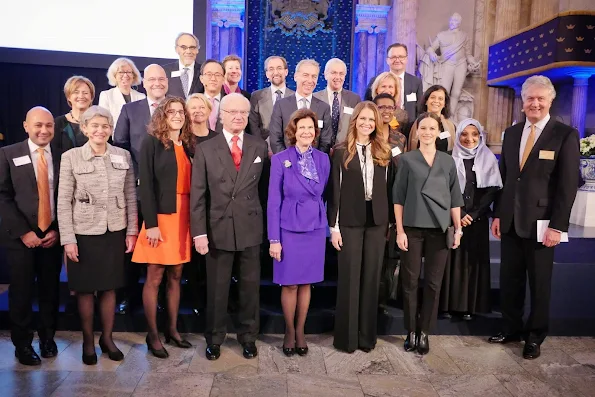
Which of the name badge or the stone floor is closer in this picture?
the stone floor

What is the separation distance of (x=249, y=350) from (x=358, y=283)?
793 millimetres

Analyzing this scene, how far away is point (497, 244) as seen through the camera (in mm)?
4562

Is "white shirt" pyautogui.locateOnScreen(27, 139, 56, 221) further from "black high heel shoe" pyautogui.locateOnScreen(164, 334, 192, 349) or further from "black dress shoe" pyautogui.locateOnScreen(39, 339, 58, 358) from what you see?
"black high heel shoe" pyautogui.locateOnScreen(164, 334, 192, 349)

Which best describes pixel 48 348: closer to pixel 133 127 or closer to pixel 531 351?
pixel 133 127

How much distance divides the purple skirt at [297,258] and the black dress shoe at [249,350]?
440 millimetres

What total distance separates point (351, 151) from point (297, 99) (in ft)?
2.40

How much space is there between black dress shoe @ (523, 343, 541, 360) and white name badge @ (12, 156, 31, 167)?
3.22m

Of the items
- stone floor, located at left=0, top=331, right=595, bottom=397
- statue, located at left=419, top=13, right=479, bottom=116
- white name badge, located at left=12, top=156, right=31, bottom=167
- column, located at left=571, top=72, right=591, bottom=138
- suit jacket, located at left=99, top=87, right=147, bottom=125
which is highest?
statue, located at left=419, top=13, right=479, bottom=116

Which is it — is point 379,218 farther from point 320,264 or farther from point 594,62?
point 594,62

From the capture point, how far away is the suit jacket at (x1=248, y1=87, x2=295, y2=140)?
3846 mm

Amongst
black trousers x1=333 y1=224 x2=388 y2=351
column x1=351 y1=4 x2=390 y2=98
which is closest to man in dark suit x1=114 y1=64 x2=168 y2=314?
black trousers x1=333 y1=224 x2=388 y2=351

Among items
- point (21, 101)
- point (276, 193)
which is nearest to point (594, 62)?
point (276, 193)

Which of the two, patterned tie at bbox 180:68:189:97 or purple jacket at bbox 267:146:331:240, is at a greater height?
patterned tie at bbox 180:68:189:97

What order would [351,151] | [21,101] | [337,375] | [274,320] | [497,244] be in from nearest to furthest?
[337,375] → [351,151] → [274,320] → [497,244] → [21,101]
